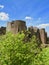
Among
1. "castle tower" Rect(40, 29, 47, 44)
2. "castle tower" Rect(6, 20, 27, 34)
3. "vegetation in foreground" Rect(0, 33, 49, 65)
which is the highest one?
"castle tower" Rect(6, 20, 27, 34)

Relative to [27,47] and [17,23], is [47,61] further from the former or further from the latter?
[17,23]

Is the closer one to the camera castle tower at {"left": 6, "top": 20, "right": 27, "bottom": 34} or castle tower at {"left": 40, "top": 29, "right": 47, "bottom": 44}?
castle tower at {"left": 6, "top": 20, "right": 27, "bottom": 34}

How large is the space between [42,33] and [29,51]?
52.0 metres

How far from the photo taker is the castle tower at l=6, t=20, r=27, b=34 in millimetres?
63247

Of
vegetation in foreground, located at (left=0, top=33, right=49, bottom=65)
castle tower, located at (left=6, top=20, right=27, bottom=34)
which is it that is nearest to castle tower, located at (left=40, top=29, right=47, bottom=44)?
castle tower, located at (left=6, top=20, right=27, bottom=34)

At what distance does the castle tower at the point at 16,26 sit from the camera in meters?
63.2

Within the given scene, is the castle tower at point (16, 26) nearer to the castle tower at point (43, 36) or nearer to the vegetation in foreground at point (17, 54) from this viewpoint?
the castle tower at point (43, 36)

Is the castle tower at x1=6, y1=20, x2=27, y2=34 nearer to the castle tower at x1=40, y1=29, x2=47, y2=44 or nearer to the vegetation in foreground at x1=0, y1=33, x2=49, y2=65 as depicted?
the castle tower at x1=40, y1=29, x2=47, y2=44

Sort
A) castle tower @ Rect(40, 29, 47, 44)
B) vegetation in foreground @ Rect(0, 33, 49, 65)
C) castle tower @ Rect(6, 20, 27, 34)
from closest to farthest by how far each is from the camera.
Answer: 1. vegetation in foreground @ Rect(0, 33, 49, 65)
2. castle tower @ Rect(6, 20, 27, 34)
3. castle tower @ Rect(40, 29, 47, 44)

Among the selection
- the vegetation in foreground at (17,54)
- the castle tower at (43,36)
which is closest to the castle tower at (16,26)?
the castle tower at (43,36)

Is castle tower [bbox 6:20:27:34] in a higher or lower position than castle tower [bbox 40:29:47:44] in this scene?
higher

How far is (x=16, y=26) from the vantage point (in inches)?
2542

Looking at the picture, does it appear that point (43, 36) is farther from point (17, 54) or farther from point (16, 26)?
point (17, 54)

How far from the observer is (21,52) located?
2309 centimetres
